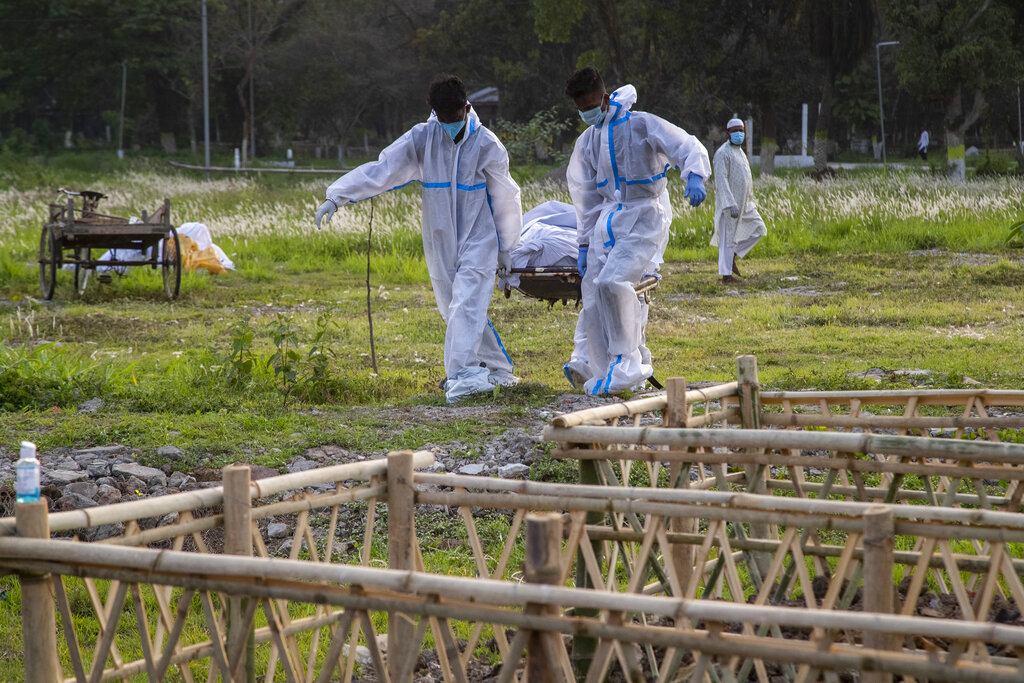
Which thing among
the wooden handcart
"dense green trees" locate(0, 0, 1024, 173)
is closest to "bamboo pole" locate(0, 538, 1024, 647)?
the wooden handcart

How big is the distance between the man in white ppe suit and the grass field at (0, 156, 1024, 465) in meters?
0.38

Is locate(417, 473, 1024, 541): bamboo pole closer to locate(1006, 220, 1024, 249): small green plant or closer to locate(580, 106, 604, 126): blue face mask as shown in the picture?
locate(580, 106, 604, 126): blue face mask

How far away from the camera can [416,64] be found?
132 ft

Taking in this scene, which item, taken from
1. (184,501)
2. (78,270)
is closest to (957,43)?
(78,270)

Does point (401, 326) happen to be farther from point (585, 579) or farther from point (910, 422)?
point (585, 579)

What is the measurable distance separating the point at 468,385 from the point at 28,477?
4.22 meters

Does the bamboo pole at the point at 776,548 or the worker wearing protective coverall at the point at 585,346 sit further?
the worker wearing protective coverall at the point at 585,346

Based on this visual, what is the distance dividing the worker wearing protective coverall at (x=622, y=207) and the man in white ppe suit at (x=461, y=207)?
0.49 m

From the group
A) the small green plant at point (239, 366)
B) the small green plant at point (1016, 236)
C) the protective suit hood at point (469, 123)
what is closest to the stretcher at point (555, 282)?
the protective suit hood at point (469, 123)

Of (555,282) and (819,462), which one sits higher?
(555,282)

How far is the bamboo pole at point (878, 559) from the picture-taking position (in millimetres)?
1865

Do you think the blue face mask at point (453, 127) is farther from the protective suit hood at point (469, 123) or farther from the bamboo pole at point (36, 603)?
the bamboo pole at point (36, 603)

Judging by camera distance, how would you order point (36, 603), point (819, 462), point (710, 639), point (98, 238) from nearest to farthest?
point (710, 639) < point (36, 603) < point (819, 462) < point (98, 238)

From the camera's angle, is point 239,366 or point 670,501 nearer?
point 670,501
